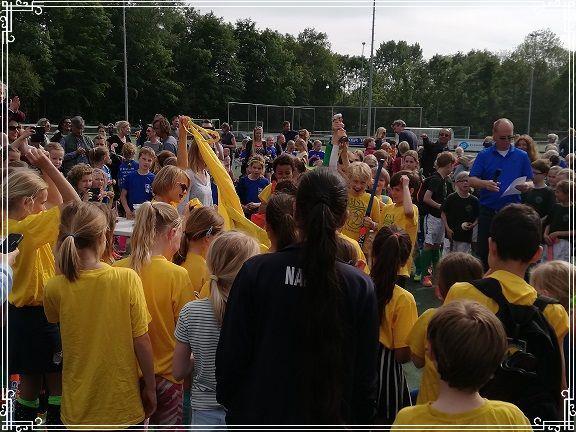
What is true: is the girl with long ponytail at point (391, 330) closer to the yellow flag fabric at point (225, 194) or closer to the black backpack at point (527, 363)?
the black backpack at point (527, 363)

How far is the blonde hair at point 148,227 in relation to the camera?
304 cm

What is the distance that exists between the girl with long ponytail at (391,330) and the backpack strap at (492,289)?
1.98 feet

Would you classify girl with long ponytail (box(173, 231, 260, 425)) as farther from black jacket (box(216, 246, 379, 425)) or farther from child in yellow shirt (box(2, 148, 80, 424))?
child in yellow shirt (box(2, 148, 80, 424))

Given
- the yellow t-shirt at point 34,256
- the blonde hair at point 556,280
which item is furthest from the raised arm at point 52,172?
the blonde hair at point 556,280

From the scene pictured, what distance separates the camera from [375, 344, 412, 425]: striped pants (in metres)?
2.91

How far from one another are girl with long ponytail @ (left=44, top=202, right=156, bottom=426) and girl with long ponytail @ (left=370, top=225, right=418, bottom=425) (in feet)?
3.90

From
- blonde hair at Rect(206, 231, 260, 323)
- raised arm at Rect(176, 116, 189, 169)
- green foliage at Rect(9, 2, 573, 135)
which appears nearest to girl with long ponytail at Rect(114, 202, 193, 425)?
blonde hair at Rect(206, 231, 260, 323)

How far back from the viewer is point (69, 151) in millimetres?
9242

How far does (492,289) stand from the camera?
2.43 metres

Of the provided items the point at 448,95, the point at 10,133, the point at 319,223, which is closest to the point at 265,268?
the point at 319,223

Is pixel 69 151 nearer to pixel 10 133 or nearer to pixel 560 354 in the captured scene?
pixel 10 133

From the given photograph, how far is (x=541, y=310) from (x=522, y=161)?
4.36 metres

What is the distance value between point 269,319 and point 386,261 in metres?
1.27

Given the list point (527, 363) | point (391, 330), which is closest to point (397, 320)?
point (391, 330)
